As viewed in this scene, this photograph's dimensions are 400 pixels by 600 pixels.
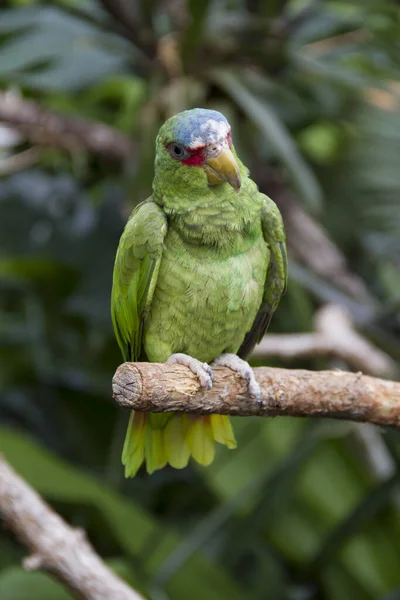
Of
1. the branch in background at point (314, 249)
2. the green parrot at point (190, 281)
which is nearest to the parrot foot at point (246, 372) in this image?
the green parrot at point (190, 281)

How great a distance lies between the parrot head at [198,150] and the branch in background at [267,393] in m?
0.22

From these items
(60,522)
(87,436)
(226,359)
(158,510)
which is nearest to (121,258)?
(226,359)

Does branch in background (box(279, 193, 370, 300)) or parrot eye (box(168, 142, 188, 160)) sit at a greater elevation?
parrot eye (box(168, 142, 188, 160))

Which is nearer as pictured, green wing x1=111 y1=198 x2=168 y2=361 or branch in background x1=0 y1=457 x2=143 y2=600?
green wing x1=111 y1=198 x2=168 y2=361

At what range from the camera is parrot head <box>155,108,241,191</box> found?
2.59 feet

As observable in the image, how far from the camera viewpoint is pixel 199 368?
87cm

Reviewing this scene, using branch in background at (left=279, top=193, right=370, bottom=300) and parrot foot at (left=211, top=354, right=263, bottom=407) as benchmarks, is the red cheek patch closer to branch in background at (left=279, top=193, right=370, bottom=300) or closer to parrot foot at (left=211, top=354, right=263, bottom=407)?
parrot foot at (left=211, top=354, right=263, bottom=407)

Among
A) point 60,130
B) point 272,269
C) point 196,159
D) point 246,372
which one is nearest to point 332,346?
point 272,269

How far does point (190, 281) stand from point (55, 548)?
18.8 inches

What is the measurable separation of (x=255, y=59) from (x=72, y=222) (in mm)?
766

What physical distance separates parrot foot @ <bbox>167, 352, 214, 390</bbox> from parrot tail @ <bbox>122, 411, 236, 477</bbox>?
0.29ft

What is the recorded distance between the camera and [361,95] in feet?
6.72

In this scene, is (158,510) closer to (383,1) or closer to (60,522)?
(60,522)

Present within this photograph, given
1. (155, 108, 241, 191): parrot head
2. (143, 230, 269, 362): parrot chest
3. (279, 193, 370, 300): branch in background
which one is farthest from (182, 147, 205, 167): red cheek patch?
(279, 193, 370, 300): branch in background
